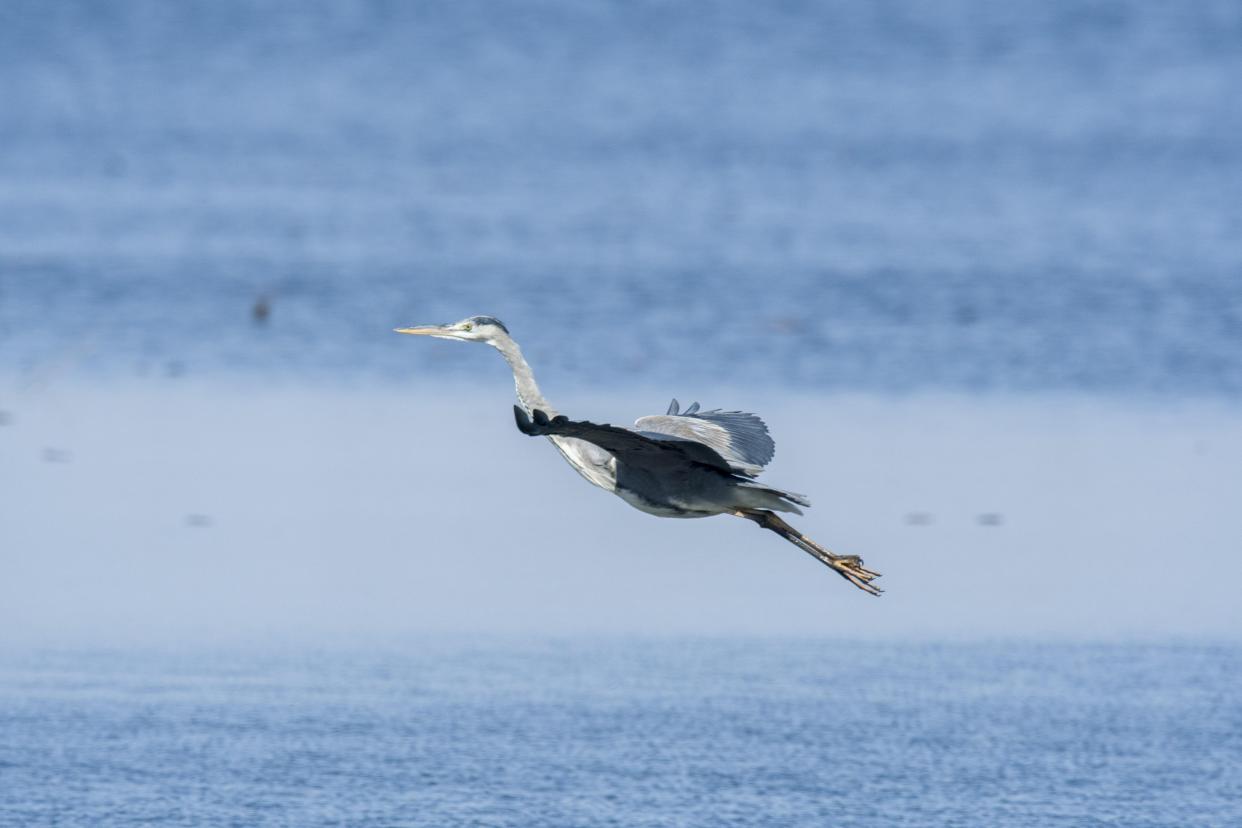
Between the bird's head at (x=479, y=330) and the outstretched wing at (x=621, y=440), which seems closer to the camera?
the outstretched wing at (x=621, y=440)

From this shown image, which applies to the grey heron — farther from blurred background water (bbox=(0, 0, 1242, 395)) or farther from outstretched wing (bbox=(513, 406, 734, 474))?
blurred background water (bbox=(0, 0, 1242, 395))

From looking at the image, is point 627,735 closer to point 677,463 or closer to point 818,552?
point 818,552

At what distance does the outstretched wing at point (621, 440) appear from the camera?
577 centimetres

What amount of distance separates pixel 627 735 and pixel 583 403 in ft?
15.6

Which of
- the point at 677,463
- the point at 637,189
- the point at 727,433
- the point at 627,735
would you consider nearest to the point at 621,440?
the point at 677,463

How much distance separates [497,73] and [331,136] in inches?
218

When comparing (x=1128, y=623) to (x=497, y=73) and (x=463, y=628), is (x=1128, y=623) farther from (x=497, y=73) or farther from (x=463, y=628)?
(x=497, y=73)

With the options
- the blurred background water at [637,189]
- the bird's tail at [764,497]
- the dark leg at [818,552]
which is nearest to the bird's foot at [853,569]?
the dark leg at [818,552]

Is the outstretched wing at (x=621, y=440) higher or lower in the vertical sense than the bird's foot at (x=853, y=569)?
higher

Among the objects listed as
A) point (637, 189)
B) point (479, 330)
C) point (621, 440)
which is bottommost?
point (621, 440)

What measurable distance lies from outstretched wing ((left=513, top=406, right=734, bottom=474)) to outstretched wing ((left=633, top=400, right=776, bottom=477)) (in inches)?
3.0

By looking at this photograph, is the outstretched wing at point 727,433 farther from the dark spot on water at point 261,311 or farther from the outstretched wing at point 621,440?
the dark spot on water at point 261,311

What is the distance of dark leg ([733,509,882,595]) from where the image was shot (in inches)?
298

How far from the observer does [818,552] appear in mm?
7625
